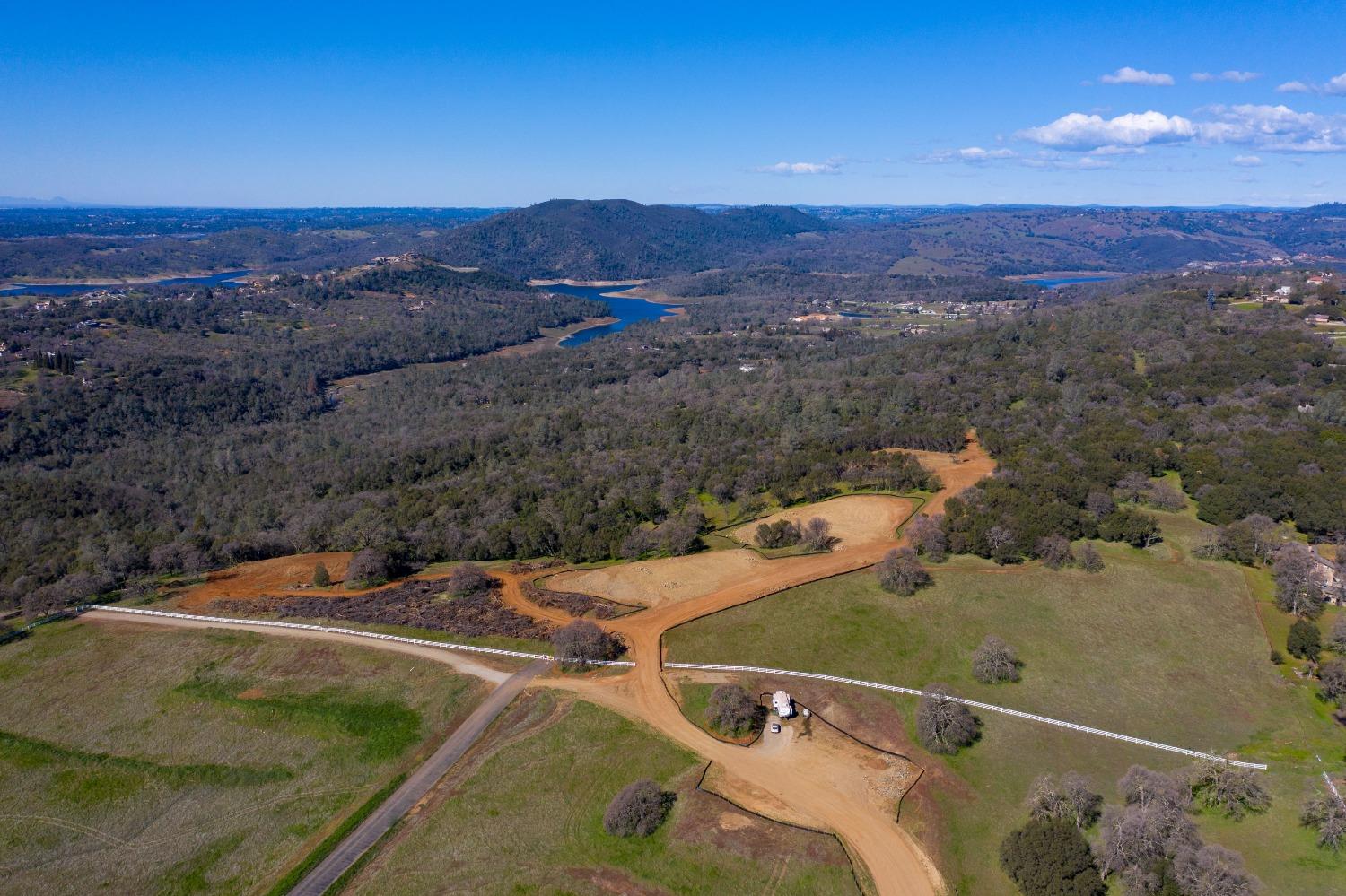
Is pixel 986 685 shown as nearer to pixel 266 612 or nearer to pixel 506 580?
pixel 506 580

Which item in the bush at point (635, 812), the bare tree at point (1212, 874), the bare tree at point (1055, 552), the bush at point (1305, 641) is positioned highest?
the bare tree at point (1055, 552)

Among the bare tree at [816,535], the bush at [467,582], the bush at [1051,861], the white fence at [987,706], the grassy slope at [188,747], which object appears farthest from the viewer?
the bare tree at [816,535]

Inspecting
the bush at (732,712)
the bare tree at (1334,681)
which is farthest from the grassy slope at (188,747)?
the bare tree at (1334,681)

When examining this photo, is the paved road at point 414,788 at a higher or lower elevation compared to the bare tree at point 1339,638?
lower

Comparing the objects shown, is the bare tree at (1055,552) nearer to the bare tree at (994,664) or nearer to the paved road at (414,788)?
the bare tree at (994,664)

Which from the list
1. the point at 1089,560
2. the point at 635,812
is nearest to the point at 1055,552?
the point at 1089,560

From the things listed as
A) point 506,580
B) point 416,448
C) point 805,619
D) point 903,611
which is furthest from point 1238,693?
point 416,448
